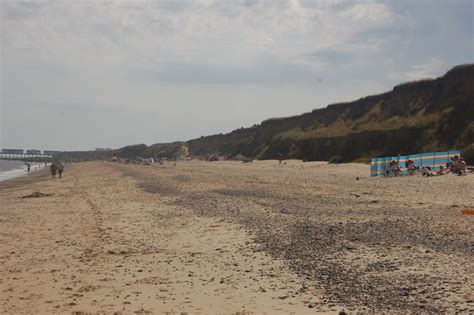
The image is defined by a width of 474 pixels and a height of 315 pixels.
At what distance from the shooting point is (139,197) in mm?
21922

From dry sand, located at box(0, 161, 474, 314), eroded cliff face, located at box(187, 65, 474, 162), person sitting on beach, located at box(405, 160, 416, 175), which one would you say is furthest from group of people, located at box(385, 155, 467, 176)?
dry sand, located at box(0, 161, 474, 314)

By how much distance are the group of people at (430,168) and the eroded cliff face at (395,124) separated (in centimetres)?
656

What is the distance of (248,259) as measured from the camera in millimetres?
8812

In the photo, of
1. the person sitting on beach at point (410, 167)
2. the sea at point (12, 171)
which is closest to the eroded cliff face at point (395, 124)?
the person sitting on beach at point (410, 167)

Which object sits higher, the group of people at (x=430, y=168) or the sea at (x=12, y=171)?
the group of people at (x=430, y=168)

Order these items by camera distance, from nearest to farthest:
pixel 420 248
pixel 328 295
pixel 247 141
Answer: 1. pixel 328 295
2. pixel 420 248
3. pixel 247 141

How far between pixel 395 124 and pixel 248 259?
41.4m

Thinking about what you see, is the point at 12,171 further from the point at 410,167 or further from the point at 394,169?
the point at 410,167

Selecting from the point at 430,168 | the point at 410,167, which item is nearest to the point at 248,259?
the point at 410,167

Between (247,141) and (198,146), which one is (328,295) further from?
(198,146)

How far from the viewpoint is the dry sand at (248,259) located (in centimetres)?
643

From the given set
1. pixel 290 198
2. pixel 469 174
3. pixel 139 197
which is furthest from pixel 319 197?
pixel 469 174

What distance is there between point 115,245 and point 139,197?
1130 cm

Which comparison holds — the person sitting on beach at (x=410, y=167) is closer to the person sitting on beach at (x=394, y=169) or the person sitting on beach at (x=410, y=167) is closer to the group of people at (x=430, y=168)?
the group of people at (x=430, y=168)
